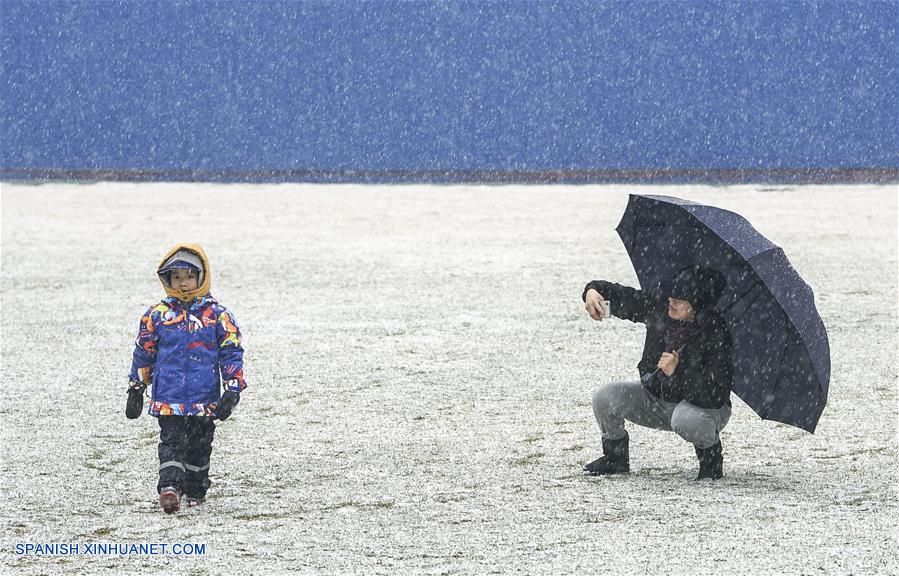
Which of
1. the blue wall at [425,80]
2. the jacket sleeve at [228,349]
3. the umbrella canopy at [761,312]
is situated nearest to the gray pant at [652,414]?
the umbrella canopy at [761,312]

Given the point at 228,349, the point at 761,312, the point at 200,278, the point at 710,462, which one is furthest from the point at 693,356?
the point at 200,278

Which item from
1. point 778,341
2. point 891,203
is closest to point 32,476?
point 778,341

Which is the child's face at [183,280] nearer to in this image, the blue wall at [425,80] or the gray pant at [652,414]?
the gray pant at [652,414]

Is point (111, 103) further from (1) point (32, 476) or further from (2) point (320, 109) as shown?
(1) point (32, 476)

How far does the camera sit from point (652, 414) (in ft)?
13.1

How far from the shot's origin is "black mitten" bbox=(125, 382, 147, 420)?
374 centimetres

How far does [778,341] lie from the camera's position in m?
3.80

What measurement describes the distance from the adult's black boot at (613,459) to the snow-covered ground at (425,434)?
95 mm

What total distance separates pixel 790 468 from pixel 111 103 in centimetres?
1575

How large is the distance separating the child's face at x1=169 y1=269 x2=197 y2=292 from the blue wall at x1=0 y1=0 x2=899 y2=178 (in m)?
14.0

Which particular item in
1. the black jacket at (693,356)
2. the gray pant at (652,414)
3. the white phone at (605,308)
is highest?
the white phone at (605,308)

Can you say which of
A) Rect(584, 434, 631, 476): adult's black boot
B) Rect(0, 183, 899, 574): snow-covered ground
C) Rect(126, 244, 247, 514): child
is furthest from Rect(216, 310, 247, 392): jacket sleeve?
Rect(584, 434, 631, 476): adult's black boot

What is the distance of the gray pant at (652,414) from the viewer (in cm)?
386

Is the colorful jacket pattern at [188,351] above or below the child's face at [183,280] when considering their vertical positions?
below
